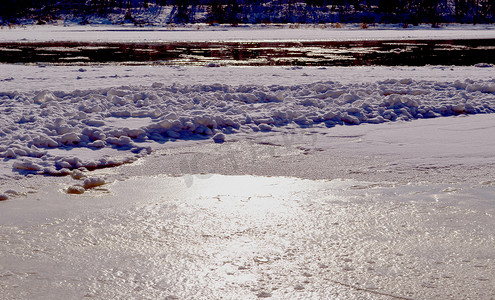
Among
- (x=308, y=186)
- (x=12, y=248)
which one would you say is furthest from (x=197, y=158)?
(x=12, y=248)

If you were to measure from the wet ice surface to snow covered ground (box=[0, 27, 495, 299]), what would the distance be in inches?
0.6

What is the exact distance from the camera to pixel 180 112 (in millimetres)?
8148

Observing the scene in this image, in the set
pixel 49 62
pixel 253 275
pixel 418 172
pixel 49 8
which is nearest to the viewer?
pixel 253 275

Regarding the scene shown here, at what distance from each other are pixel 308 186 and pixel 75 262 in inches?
94.6

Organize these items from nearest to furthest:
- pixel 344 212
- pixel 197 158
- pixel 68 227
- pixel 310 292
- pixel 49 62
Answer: pixel 310 292 < pixel 68 227 < pixel 344 212 < pixel 197 158 < pixel 49 62

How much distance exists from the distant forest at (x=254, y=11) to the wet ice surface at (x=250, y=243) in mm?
51106

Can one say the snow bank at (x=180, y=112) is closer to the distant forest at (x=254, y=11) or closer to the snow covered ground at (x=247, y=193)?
the snow covered ground at (x=247, y=193)

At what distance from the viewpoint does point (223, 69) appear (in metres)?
13.9

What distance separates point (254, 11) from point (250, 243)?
6446cm

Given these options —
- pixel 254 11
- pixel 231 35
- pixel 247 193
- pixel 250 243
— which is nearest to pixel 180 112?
pixel 247 193

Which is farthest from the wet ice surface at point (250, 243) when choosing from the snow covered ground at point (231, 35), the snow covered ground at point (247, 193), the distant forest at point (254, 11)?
the distant forest at point (254, 11)

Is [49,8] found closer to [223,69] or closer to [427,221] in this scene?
[223,69]

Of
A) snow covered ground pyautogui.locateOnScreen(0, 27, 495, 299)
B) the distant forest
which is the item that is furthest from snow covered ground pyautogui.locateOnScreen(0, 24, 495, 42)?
snow covered ground pyautogui.locateOnScreen(0, 27, 495, 299)

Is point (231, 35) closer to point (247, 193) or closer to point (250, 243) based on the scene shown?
point (247, 193)
